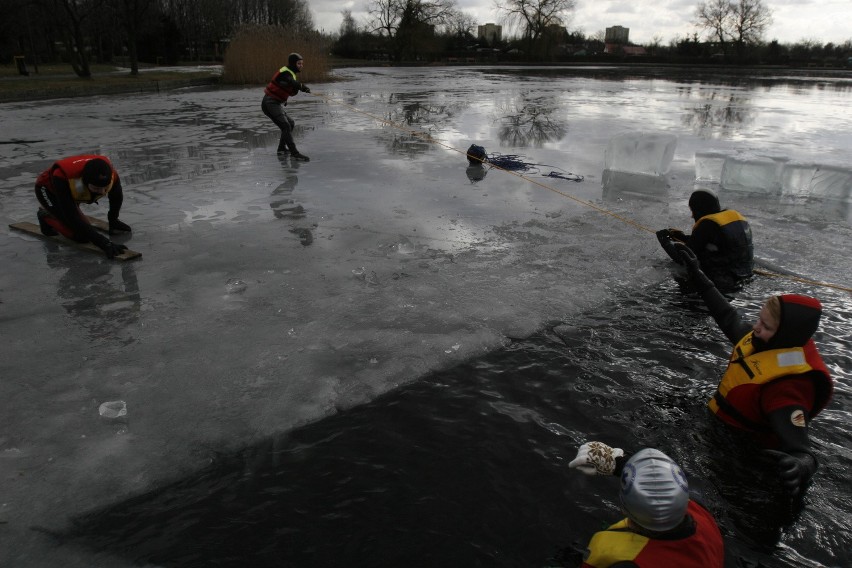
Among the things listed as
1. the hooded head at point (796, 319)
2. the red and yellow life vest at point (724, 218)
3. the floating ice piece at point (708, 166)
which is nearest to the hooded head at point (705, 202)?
the red and yellow life vest at point (724, 218)

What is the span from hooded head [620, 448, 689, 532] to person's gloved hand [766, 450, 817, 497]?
2.72 ft

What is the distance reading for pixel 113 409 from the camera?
3.12 metres

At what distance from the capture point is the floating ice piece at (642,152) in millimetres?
8320

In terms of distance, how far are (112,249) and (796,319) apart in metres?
5.34

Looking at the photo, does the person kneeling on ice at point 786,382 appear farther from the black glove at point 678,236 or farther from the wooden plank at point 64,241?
Answer: the wooden plank at point 64,241

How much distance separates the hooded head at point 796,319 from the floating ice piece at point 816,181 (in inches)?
241

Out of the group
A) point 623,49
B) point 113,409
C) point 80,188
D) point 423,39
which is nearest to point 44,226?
point 80,188

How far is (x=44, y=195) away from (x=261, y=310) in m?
3.18

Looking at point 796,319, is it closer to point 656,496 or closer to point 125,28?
point 656,496

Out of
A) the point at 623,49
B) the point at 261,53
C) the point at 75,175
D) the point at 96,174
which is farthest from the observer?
the point at 623,49

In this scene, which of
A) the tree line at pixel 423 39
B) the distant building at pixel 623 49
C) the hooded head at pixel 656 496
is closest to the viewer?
the hooded head at pixel 656 496

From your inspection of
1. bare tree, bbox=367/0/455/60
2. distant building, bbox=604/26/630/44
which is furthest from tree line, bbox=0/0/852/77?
distant building, bbox=604/26/630/44

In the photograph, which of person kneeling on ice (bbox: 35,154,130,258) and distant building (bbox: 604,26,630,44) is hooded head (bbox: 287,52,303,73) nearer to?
person kneeling on ice (bbox: 35,154,130,258)

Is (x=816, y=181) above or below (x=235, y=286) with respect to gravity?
above
